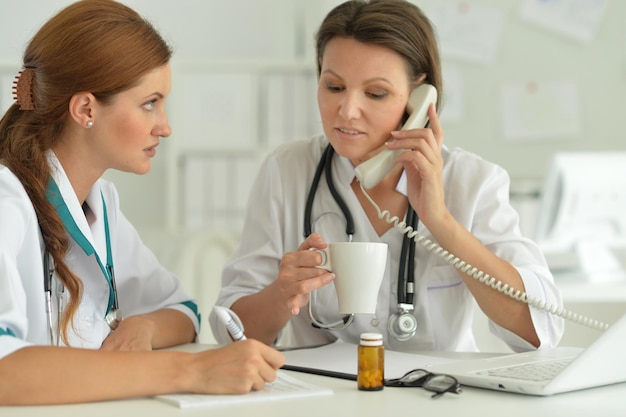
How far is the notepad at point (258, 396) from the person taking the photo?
40.4 inches

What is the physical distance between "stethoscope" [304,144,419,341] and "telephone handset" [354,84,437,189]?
10 cm

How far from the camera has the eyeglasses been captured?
3.60 ft

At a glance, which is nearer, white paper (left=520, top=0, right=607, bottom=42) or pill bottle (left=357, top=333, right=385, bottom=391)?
pill bottle (left=357, top=333, right=385, bottom=391)

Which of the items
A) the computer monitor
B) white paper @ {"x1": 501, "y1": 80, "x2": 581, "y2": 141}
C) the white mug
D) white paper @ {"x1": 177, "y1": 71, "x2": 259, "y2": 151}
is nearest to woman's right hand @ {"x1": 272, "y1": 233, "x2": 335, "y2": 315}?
the white mug

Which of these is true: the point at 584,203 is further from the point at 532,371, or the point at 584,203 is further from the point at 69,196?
the point at 69,196

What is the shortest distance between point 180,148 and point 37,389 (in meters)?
2.87

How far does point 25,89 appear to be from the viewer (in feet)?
4.85

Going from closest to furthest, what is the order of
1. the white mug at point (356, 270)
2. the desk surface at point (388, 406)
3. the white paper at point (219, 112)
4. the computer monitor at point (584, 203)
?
the desk surface at point (388, 406)
the white mug at point (356, 270)
the computer monitor at point (584, 203)
the white paper at point (219, 112)

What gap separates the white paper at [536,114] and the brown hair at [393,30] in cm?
227

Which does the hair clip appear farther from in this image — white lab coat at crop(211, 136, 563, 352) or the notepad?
the notepad

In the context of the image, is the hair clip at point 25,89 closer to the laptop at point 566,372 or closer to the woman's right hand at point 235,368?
the woman's right hand at point 235,368

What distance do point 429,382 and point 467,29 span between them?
3152 mm

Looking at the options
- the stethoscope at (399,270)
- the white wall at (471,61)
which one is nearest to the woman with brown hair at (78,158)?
the stethoscope at (399,270)


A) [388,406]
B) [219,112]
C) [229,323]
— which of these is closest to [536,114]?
[219,112]
